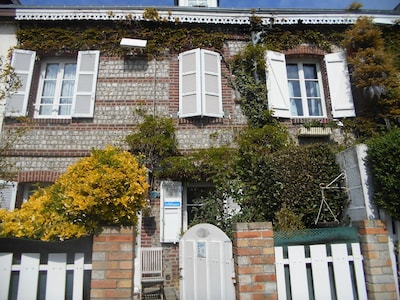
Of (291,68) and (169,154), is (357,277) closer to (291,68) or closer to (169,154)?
(169,154)

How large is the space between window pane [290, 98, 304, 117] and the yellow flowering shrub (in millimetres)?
5509

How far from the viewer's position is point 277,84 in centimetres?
768

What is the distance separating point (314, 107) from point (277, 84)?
1.21 metres

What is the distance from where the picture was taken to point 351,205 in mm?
4766

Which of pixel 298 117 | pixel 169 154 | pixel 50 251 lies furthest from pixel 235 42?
pixel 50 251

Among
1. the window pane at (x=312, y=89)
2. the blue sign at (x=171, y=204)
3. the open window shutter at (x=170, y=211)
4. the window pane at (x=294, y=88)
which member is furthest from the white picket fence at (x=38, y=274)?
the window pane at (x=312, y=89)

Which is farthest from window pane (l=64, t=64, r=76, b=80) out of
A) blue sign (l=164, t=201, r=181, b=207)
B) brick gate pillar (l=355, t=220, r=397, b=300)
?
brick gate pillar (l=355, t=220, r=397, b=300)

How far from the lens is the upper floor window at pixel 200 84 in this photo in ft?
24.3

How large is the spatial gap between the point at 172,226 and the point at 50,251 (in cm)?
385

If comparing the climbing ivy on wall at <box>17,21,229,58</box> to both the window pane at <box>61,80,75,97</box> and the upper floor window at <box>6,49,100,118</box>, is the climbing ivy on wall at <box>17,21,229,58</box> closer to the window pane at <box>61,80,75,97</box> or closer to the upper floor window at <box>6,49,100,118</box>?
the upper floor window at <box>6,49,100,118</box>

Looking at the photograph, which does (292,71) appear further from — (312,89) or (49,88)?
(49,88)

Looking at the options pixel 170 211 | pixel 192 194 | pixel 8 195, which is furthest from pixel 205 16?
pixel 8 195

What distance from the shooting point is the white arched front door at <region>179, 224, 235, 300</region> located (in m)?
3.39

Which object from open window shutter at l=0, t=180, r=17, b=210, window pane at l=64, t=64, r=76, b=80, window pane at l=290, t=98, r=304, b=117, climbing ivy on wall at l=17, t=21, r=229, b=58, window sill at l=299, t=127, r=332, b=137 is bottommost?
open window shutter at l=0, t=180, r=17, b=210
